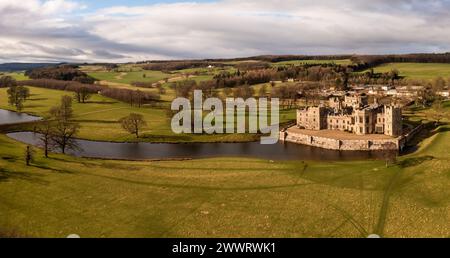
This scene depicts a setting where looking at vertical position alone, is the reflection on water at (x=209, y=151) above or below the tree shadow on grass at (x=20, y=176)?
below

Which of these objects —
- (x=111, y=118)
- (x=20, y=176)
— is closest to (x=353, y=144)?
(x=20, y=176)

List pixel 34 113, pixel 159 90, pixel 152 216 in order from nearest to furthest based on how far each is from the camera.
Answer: pixel 152 216, pixel 34 113, pixel 159 90

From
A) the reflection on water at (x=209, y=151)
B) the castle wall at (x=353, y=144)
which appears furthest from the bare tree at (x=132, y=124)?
the castle wall at (x=353, y=144)

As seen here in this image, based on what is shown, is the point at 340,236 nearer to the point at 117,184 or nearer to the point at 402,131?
the point at 117,184

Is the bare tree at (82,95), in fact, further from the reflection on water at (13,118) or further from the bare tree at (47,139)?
the bare tree at (47,139)

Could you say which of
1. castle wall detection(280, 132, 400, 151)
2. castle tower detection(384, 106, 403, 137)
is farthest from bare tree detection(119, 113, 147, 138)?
castle tower detection(384, 106, 403, 137)
